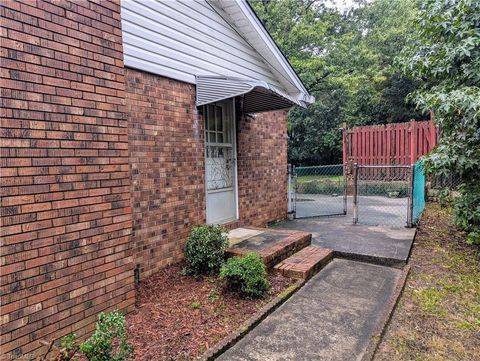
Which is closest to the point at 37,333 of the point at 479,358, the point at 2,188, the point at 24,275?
the point at 24,275

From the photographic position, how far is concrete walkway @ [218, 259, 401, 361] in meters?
2.78

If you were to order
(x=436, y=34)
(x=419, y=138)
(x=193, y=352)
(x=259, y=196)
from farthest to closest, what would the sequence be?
(x=419, y=138) < (x=259, y=196) < (x=436, y=34) < (x=193, y=352)

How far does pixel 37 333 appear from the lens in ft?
8.17

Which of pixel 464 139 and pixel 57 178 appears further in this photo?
pixel 464 139

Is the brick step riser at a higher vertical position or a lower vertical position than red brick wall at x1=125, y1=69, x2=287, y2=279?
lower

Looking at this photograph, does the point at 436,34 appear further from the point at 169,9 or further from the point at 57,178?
the point at 57,178

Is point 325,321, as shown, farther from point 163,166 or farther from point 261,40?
point 261,40

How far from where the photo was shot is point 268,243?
5.04 metres

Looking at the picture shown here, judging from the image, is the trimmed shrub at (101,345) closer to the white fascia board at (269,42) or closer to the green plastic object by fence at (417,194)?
the white fascia board at (269,42)

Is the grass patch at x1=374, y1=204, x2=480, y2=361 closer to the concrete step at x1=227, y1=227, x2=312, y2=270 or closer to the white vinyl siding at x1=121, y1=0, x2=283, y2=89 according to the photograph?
the concrete step at x1=227, y1=227, x2=312, y2=270

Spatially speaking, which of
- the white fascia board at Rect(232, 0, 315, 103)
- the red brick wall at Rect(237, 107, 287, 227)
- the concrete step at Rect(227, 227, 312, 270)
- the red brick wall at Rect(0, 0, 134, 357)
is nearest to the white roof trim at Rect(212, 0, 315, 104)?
the white fascia board at Rect(232, 0, 315, 103)

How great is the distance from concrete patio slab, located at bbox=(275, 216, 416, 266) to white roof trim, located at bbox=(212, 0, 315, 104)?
3059 mm

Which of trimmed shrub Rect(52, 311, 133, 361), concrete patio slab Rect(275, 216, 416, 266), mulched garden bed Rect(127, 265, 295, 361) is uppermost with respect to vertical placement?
trimmed shrub Rect(52, 311, 133, 361)

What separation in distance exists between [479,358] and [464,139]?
3.76 m
